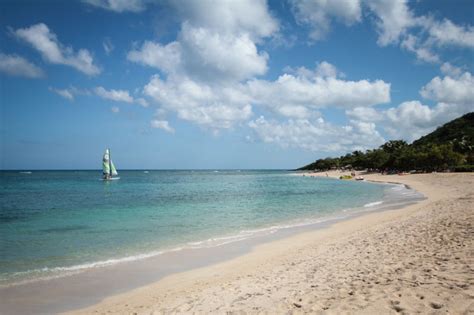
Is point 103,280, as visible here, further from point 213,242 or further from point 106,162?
point 106,162

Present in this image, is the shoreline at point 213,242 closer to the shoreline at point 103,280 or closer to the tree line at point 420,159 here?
the shoreline at point 103,280

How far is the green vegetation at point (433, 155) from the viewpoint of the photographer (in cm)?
8231

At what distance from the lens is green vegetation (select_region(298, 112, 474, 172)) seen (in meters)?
82.3

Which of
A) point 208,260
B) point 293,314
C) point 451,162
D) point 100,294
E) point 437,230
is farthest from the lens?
point 451,162

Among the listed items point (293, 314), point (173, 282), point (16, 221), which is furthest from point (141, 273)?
point (16, 221)

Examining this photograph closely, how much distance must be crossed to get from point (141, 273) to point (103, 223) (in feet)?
38.6

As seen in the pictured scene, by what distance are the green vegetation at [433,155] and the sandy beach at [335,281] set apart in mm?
76492

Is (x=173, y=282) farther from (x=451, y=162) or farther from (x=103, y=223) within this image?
(x=451, y=162)

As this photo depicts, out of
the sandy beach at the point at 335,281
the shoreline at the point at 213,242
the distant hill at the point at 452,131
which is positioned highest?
the distant hill at the point at 452,131

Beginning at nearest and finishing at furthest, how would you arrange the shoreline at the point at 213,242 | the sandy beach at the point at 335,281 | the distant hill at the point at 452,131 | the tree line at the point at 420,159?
the sandy beach at the point at 335,281 → the shoreline at the point at 213,242 → the tree line at the point at 420,159 → the distant hill at the point at 452,131

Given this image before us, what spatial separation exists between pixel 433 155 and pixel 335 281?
3660 inches

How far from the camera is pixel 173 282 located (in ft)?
31.4

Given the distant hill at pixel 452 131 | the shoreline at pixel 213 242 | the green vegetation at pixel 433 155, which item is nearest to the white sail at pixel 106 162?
the shoreline at pixel 213 242

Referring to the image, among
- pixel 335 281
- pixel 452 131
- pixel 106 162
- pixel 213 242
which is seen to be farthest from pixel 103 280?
pixel 452 131
